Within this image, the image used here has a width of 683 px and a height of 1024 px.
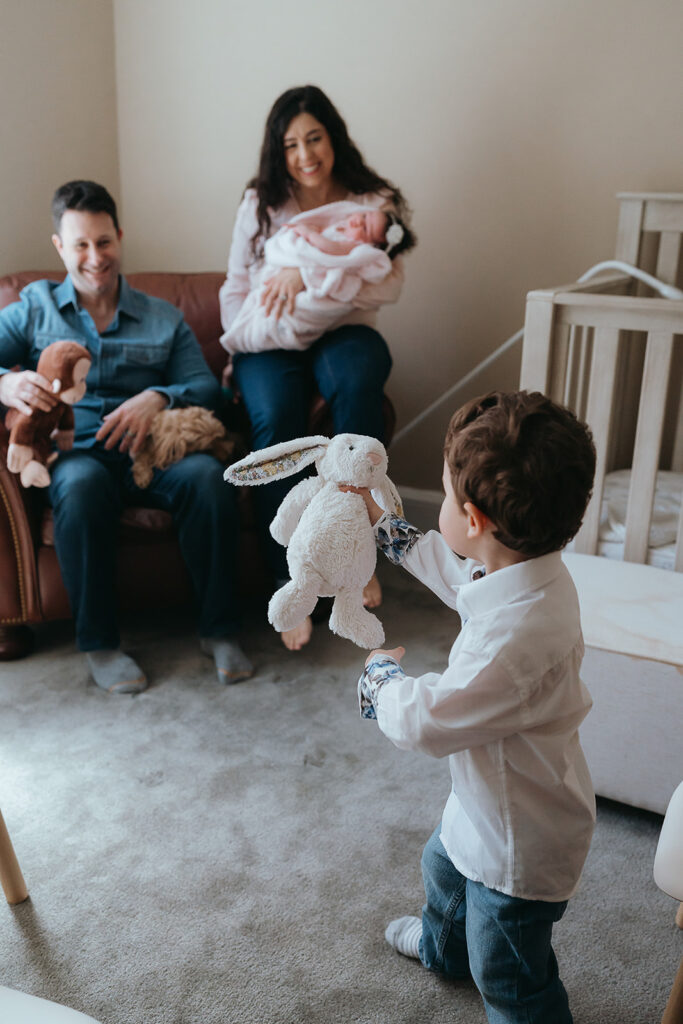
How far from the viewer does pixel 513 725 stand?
0.94 m

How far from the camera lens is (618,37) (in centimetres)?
238

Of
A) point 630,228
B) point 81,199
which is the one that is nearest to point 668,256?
point 630,228

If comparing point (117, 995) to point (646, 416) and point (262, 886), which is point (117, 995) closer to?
point (262, 886)

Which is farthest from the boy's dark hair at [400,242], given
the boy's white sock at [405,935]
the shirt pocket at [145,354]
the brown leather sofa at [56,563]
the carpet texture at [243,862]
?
the boy's white sock at [405,935]

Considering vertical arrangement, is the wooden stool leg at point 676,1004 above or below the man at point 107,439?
below

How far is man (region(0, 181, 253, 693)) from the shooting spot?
2.08 m

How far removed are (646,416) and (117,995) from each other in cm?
138

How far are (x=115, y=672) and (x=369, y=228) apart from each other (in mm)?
1256

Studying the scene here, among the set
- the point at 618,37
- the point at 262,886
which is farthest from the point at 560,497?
the point at 618,37

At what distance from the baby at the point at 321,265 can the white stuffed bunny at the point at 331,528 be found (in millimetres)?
1261

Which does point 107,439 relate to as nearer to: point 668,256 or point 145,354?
point 145,354

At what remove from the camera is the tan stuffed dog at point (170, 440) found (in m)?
2.16

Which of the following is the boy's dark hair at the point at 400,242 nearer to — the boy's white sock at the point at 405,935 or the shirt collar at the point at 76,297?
the shirt collar at the point at 76,297

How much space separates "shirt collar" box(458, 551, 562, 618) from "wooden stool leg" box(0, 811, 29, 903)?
2.96 feet
